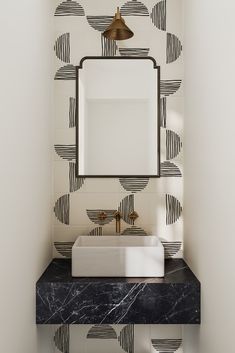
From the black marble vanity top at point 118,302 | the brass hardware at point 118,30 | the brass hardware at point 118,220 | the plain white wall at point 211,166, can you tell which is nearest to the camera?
the plain white wall at point 211,166

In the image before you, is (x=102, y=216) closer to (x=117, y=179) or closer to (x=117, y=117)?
(x=117, y=179)

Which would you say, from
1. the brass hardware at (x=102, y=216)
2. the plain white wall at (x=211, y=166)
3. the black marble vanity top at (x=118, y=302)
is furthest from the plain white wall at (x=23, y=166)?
the plain white wall at (x=211, y=166)

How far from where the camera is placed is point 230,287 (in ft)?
4.06

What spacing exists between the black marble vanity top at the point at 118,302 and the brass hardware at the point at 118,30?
4.40ft

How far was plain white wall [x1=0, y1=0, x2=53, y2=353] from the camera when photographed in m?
1.26

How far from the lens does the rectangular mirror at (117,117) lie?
2.19 meters

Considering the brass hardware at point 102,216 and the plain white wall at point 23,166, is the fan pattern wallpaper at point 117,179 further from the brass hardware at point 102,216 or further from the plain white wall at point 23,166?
the plain white wall at point 23,166

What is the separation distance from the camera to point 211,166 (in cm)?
147

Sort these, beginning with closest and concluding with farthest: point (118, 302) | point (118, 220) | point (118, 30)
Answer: point (118, 302) → point (118, 30) → point (118, 220)

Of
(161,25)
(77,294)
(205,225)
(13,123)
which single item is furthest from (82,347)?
(161,25)

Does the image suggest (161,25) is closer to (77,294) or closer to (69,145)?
(69,145)

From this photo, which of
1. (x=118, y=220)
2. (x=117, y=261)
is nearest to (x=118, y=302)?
(x=117, y=261)

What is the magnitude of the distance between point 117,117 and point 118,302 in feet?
3.54

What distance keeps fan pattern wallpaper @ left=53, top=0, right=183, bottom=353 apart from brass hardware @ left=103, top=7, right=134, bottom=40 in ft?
0.45
